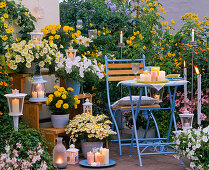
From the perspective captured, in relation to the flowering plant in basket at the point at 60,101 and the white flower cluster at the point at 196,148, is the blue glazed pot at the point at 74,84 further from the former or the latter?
the white flower cluster at the point at 196,148

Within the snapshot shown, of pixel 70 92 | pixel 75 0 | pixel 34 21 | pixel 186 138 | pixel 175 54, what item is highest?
pixel 75 0

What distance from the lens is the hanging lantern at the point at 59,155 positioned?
4418 mm

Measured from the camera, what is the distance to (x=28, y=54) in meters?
4.72

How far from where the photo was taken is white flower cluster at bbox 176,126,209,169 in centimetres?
393

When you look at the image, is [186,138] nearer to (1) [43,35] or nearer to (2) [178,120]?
(2) [178,120]

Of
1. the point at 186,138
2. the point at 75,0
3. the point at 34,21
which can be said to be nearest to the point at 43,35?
the point at 34,21

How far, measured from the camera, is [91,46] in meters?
6.43

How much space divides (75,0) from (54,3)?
2494mm

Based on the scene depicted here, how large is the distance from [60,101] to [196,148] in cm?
164

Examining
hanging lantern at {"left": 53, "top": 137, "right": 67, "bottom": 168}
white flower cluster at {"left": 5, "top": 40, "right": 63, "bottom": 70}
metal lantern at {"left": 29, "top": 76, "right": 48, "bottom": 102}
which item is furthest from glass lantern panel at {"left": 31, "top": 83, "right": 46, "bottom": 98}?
hanging lantern at {"left": 53, "top": 137, "right": 67, "bottom": 168}

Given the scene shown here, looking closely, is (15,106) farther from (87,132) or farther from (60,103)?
(87,132)

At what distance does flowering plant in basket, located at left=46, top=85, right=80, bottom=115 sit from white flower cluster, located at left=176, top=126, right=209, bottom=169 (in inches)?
55.2

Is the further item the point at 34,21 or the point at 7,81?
the point at 34,21

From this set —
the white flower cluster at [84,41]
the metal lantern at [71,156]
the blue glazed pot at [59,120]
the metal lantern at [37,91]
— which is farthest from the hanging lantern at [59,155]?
the white flower cluster at [84,41]
